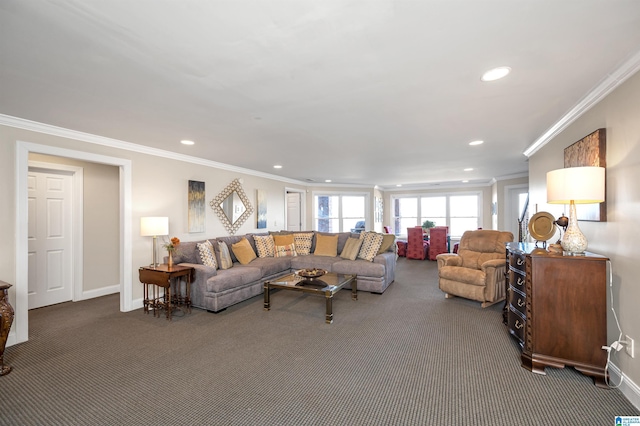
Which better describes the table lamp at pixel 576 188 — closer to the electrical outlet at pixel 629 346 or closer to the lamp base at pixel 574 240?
the lamp base at pixel 574 240

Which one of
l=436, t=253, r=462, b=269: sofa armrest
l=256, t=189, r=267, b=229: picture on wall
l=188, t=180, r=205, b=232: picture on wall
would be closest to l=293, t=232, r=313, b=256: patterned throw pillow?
l=256, t=189, r=267, b=229: picture on wall

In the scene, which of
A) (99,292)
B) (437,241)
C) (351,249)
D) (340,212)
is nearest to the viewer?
(99,292)

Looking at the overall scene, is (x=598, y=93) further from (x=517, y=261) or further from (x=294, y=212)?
(x=294, y=212)

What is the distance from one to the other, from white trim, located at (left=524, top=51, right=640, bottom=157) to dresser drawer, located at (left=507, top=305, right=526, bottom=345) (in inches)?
79.0

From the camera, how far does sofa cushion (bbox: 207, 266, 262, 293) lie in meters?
3.73

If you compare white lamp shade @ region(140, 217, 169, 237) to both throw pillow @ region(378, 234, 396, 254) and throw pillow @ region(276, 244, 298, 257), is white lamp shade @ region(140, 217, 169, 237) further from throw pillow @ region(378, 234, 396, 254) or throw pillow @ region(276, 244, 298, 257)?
throw pillow @ region(378, 234, 396, 254)

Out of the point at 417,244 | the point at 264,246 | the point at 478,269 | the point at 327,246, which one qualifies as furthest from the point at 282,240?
the point at 417,244

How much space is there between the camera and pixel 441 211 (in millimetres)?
9570

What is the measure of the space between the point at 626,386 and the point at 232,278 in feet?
13.0

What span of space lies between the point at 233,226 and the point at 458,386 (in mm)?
4758

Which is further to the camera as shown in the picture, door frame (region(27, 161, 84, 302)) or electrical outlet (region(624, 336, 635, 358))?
door frame (region(27, 161, 84, 302))

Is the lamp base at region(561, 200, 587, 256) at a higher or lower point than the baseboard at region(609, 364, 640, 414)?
higher

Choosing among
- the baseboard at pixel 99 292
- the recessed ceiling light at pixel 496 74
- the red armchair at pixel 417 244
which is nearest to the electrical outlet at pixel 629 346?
the recessed ceiling light at pixel 496 74

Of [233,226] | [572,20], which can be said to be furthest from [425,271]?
[572,20]
